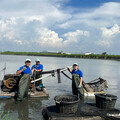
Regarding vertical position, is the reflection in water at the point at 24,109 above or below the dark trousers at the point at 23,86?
below

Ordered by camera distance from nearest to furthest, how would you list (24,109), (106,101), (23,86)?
1. (106,101)
2. (24,109)
3. (23,86)

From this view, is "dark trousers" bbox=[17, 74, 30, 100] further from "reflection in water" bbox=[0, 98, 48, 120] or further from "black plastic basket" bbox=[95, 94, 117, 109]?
"black plastic basket" bbox=[95, 94, 117, 109]

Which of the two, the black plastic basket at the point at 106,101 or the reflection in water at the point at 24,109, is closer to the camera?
the black plastic basket at the point at 106,101

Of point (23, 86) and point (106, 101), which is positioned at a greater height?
point (23, 86)

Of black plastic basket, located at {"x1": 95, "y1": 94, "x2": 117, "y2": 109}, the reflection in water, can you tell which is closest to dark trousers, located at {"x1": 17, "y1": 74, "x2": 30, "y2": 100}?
the reflection in water

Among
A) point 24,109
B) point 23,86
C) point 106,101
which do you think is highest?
point 23,86

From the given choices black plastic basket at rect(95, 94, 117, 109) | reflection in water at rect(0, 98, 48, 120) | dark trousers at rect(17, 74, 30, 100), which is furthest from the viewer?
dark trousers at rect(17, 74, 30, 100)

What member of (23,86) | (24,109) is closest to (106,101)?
(24,109)

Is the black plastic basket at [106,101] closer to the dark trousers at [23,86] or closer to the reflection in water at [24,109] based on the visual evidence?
the reflection in water at [24,109]

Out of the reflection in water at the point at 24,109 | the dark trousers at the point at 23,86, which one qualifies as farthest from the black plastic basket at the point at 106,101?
the dark trousers at the point at 23,86

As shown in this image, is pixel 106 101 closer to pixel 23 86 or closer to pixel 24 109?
pixel 24 109

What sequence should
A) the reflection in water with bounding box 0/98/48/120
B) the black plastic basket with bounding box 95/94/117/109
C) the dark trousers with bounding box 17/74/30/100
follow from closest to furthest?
the black plastic basket with bounding box 95/94/117/109 → the reflection in water with bounding box 0/98/48/120 → the dark trousers with bounding box 17/74/30/100

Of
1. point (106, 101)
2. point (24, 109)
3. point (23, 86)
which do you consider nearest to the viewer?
point (106, 101)

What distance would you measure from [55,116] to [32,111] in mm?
2037
